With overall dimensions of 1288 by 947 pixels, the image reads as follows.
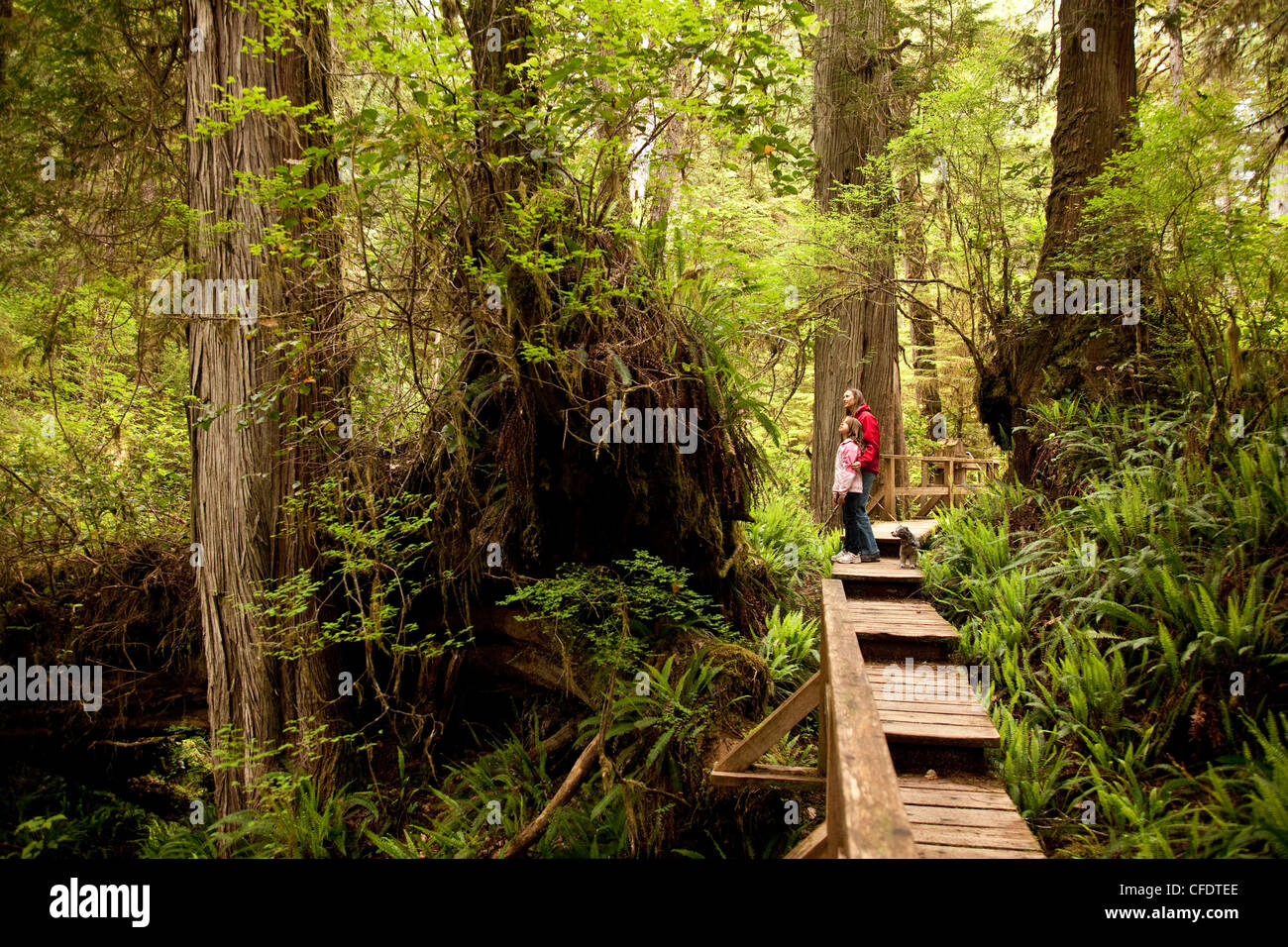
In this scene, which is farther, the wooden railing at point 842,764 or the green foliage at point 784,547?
the green foliage at point 784,547

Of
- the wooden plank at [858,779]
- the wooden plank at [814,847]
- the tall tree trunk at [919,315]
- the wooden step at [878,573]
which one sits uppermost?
the tall tree trunk at [919,315]

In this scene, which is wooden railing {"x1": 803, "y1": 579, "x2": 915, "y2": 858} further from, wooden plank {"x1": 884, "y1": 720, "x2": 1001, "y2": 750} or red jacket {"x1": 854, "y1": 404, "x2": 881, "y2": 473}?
red jacket {"x1": 854, "y1": 404, "x2": 881, "y2": 473}

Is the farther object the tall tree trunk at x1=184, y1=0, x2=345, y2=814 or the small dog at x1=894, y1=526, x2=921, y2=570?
the small dog at x1=894, y1=526, x2=921, y2=570

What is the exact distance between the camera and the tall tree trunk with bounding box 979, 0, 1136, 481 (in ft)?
23.1

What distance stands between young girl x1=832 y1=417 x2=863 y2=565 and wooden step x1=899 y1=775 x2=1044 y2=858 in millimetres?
3579

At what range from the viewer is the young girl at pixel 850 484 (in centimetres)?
721

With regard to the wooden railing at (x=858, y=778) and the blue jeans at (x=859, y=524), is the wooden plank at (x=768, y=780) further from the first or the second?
the blue jeans at (x=859, y=524)

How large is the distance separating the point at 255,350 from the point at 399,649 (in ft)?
9.03

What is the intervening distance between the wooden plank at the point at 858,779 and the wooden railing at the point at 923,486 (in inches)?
318

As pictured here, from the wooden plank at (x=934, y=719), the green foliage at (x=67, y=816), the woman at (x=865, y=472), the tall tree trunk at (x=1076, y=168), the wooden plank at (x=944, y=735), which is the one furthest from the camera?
the woman at (x=865, y=472)

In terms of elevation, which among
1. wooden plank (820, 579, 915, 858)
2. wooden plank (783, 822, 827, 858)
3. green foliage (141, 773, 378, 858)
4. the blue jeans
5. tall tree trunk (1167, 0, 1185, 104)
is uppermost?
tall tree trunk (1167, 0, 1185, 104)

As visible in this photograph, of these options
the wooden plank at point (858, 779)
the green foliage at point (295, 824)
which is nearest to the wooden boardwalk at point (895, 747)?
the wooden plank at point (858, 779)

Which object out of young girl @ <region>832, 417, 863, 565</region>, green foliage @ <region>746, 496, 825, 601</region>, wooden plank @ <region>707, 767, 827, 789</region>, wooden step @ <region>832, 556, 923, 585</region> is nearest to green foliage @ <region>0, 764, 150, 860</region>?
wooden plank @ <region>707, 767, 827, 789</region>

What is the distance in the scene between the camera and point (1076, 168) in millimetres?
7281
